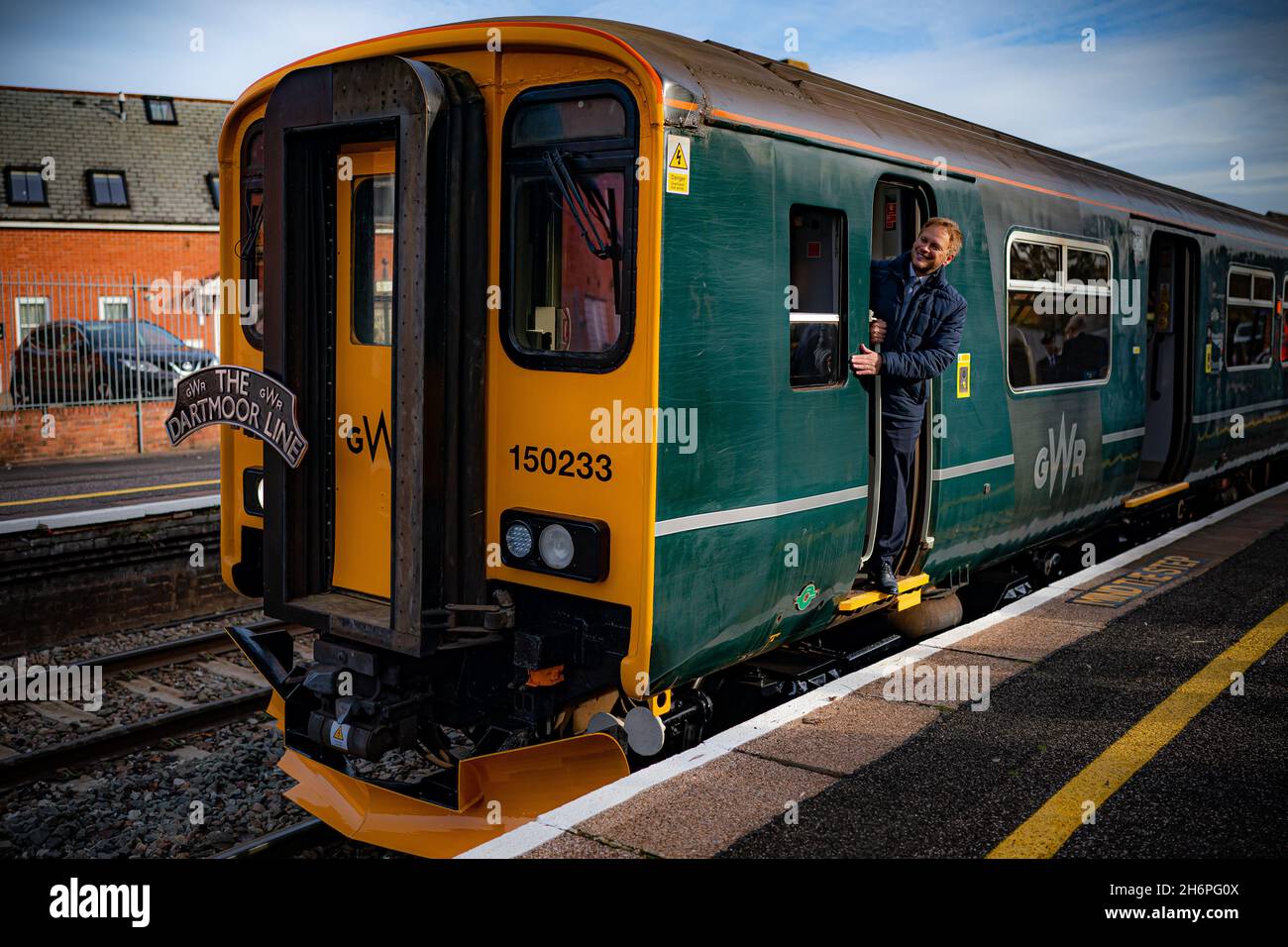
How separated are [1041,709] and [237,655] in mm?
5540

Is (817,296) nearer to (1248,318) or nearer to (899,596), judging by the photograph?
(899,596)

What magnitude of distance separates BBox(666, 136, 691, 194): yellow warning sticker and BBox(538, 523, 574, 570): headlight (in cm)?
131

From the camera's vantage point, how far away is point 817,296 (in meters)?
5.15

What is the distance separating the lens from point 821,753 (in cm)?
457

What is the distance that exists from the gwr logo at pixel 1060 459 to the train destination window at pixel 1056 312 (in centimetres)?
34

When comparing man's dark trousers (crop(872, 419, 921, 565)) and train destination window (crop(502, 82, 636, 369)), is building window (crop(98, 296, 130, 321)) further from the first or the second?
man's dark trousers (crop(872, 419, 921, 565))

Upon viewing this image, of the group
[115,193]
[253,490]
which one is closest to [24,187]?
[115,193]

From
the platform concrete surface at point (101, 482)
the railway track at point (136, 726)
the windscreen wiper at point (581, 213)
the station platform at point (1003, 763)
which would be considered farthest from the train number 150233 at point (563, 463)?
the platform concrete surface at point (101, 482)

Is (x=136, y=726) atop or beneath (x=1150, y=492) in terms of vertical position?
beneath

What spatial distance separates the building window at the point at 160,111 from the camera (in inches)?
1233

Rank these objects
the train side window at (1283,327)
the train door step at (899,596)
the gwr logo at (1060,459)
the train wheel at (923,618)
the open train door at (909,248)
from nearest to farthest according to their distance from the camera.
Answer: the train door step at (899,596) → the open train door at (909,248) → the train wheel at (923,618) → the gwr logo at (1060,459) → the train side window at (1283,327)

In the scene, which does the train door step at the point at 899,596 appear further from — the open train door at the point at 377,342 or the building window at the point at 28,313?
the building window at the point at 28,313

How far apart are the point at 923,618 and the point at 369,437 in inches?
135
